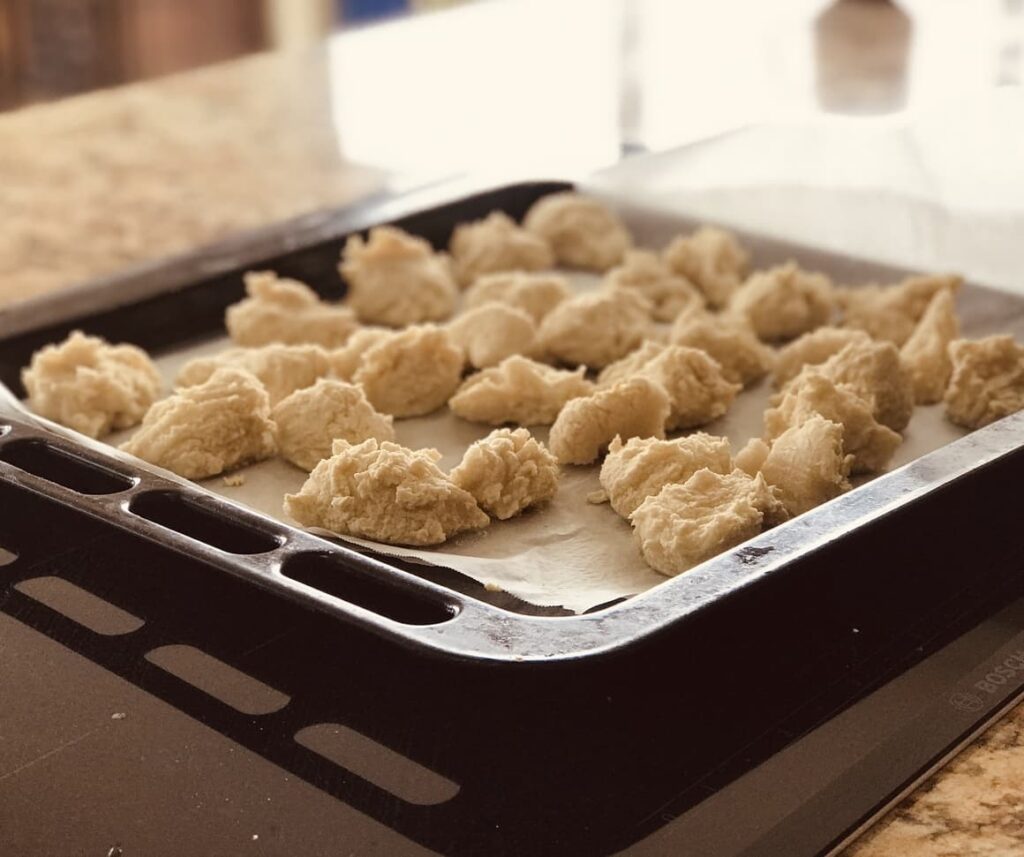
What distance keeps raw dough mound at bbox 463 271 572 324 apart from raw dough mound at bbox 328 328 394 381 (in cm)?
17

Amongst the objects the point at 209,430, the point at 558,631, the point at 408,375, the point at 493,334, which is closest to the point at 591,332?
the point at 493,334

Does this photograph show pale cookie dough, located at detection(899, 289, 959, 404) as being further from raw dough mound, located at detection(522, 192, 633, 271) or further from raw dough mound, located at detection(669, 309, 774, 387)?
raw dough mound, located at detection(522, 192, 633, 271)

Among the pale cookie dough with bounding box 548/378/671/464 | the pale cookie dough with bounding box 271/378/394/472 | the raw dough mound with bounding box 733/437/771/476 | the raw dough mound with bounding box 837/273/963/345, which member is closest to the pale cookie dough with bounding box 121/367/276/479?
the pale cookie dough with bounding box 271/378/394/472

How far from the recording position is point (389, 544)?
→ 1.06m

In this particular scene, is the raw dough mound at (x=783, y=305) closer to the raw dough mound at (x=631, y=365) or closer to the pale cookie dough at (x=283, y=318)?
the raw dough mound at (x=631, y=365)

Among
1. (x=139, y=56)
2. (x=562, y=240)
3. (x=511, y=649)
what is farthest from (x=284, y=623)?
(x=139, y=56)

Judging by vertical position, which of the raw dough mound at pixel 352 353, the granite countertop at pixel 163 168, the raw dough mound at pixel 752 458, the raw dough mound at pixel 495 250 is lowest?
the raw dough mound at pixel 752 458

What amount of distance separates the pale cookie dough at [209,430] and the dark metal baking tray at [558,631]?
0.42ft

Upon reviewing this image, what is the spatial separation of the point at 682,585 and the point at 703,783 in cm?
10

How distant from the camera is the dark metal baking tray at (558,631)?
29.6 inches

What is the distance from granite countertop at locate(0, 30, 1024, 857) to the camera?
1.79 meters

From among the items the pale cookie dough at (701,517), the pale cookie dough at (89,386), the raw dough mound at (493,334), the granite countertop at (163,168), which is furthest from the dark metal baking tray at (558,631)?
the granite countertop at (163,168)

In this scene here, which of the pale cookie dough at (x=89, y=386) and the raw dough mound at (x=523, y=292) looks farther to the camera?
the raw dough mound at (x=523, y=292)

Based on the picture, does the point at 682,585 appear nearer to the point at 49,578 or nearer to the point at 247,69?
the point at 49,578
